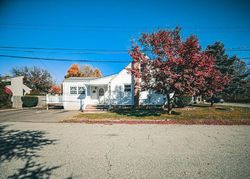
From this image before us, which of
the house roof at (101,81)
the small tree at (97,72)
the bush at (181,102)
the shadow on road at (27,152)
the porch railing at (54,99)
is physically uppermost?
the small tree at (97,72)

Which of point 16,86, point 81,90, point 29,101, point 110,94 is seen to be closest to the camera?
point 110,94

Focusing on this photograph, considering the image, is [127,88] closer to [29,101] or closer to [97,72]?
[29,101]

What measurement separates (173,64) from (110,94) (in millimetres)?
10819

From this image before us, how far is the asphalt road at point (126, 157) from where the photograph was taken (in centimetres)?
402

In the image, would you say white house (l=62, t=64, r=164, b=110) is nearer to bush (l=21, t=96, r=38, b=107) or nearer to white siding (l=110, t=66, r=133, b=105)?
white siding (l=110, t=66, r=133, b=105)

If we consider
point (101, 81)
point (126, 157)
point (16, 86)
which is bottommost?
point (126, 157)

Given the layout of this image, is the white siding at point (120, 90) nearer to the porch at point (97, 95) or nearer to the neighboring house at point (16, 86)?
the porch at point (97, 95)

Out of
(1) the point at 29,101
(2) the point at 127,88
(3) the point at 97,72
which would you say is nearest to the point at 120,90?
(2) the point at 127,88

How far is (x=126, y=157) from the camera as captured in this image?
200 inches

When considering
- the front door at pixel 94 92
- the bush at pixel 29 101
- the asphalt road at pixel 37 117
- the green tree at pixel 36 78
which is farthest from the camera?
the green tree at pixel 36 78

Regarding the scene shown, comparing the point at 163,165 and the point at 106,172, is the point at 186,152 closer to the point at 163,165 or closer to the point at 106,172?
the point at 163,165

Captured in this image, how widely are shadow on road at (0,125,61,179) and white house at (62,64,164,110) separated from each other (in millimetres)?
12854

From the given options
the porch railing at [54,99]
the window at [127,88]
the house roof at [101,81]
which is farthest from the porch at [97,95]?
the porch railing at [54,99]

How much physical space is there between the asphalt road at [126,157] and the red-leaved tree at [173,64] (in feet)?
19.5
